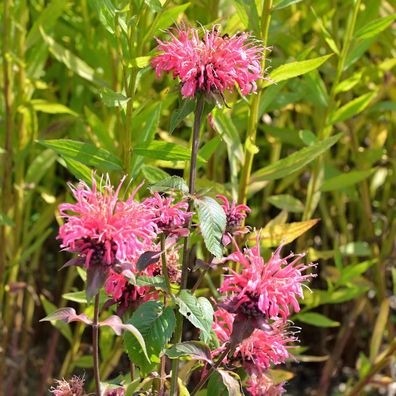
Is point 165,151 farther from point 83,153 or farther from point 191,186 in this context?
point 191,186

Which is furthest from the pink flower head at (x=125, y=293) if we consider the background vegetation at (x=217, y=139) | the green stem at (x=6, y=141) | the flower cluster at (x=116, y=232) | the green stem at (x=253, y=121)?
the green stem at (x=6, y=141)

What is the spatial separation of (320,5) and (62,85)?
0.61 metres

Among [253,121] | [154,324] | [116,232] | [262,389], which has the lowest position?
[262,389]

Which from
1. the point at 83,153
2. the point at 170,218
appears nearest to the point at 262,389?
the point at 170,218

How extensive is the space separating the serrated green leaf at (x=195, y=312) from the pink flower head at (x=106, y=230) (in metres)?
0.07

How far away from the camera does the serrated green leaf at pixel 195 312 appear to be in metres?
0.97

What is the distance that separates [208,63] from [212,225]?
19cm

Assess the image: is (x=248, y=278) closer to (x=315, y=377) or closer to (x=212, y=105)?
(x=212, y=105)

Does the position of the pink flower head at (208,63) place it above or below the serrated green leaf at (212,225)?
above

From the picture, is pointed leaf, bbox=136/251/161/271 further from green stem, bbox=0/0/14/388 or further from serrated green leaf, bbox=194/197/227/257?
green stem, bbox=0/0/14/388

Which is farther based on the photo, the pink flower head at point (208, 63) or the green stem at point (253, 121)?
the green stem at point (253, 121)

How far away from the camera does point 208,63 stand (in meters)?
1.01

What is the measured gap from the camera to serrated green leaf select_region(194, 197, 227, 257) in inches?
37.7

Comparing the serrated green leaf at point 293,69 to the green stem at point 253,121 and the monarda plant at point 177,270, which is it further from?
the monarda plant at point 177,270
